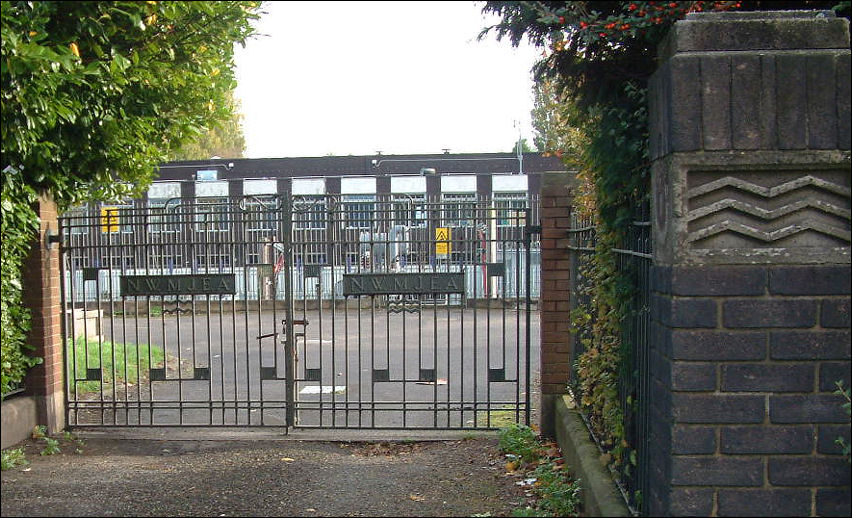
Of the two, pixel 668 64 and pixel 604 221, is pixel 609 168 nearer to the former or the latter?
Result: pixel 604 221

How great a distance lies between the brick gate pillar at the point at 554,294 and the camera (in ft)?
20.4

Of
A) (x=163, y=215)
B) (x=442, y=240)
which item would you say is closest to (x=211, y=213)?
(x=163, y=215)

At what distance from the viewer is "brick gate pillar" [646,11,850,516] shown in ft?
8.70

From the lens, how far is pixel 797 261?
2.67 metres

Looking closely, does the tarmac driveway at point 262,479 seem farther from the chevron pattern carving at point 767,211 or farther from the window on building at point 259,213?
the chevron pattern carving at point 767,211

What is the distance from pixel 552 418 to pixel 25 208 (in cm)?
501

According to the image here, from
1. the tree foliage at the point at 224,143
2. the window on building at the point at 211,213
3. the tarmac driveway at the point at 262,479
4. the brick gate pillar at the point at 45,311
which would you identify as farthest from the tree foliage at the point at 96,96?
the tree foliage at the point at 224,143

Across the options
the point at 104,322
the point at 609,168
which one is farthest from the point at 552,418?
the point at 104,322

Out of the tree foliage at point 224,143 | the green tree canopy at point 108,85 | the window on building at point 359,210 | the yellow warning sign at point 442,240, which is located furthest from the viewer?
the tree foliage at point 224,143

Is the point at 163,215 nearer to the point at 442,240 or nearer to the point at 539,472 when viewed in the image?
the point at 442,240

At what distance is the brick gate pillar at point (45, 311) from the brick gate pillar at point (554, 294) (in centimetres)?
470

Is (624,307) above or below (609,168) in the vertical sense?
below

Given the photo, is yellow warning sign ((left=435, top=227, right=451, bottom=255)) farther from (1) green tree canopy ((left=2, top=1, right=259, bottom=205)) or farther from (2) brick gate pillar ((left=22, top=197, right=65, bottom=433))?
(2) brick gate pillar ((left=22, top=197, right=65, bottom=433))

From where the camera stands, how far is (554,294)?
628 centimetres
